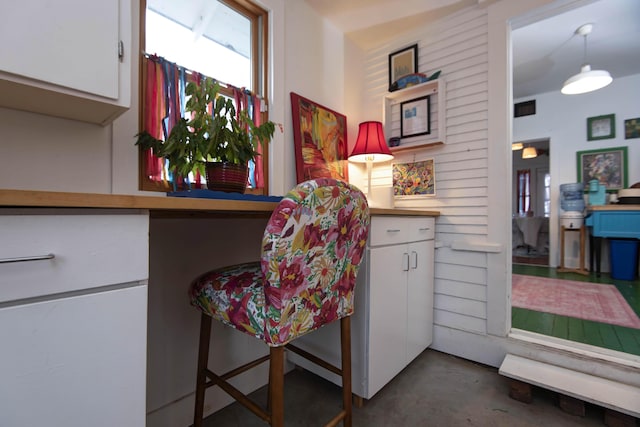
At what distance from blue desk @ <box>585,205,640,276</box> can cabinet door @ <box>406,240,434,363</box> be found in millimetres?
3212

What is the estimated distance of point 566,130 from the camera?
14.3 feet

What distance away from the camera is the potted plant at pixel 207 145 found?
1.08m

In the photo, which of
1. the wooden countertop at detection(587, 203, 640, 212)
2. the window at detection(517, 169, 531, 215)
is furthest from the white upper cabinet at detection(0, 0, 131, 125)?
the window at detection(517, 169, 531, 215)

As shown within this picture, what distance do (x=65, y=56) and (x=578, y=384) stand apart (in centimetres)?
237

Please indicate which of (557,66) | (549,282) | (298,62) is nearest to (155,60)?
(298,62)

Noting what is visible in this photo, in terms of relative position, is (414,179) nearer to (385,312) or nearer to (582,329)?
(385,312)

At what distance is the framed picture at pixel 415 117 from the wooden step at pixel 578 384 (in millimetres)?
1549

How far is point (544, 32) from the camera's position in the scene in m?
2.92

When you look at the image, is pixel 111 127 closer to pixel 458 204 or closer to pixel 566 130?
pixel 458 204

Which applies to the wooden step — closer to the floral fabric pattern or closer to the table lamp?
the floral fabric pattern

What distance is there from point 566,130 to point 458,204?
3.92 meters

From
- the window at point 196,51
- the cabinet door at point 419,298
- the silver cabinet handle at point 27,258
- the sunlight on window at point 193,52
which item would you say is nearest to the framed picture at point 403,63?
the window at point 196,51

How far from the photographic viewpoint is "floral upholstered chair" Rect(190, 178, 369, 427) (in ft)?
2.48

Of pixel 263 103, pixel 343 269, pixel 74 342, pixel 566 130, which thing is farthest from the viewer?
pixel 566 130
